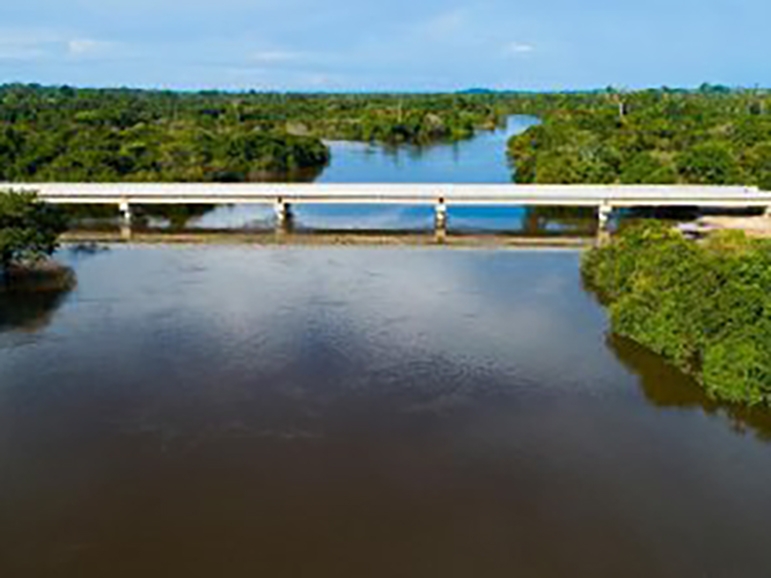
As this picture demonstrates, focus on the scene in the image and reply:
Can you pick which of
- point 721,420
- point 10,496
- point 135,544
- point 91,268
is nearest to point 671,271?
point 721,420

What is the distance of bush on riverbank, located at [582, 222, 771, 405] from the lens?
1110 inches

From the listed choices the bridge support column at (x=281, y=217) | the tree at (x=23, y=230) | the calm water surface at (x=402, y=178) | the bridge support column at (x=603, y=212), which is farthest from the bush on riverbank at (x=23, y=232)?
the bridge support column at (x=603, y=212)

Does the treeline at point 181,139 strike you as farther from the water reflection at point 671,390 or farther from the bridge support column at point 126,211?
the water reflection at point 671,390

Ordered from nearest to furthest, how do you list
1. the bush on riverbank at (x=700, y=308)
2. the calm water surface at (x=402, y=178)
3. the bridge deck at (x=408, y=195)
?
the bush on riverbank at (x=700, y=308), the bridge deck at (x=408, y=195), the calm water surface at (x=402, y=178)

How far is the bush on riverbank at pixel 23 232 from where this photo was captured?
134 feet

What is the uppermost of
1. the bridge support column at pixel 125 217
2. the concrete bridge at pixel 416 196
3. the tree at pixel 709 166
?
the tree at pixel 709 166

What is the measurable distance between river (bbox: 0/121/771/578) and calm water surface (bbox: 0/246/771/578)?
8cm

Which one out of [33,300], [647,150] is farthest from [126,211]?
[647,150]

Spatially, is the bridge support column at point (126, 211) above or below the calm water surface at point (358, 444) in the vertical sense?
above

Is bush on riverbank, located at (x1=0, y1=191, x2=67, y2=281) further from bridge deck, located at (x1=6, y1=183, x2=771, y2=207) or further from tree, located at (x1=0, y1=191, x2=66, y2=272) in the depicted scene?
bridge deck, located at (x1=6, y1=183, x2=771, y2=207)

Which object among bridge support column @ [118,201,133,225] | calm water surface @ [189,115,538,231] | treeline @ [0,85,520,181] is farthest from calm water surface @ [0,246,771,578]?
treeline @ [0,85,520,181]

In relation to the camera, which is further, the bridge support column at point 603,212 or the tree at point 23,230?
the bridge support column at point 603,212

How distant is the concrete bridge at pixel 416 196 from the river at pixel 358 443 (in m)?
15.6

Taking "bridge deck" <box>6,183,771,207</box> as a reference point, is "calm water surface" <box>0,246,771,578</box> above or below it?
below
